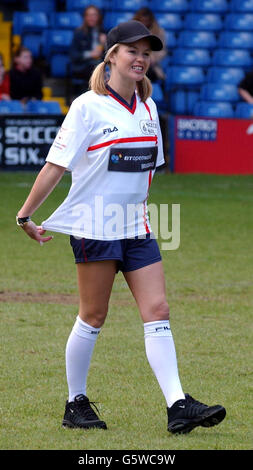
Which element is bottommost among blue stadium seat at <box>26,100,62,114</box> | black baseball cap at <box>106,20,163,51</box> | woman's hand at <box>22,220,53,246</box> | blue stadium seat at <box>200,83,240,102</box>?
blue stadium seat at <box>200,83,240,102</box>

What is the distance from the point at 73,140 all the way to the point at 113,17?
53.9ft

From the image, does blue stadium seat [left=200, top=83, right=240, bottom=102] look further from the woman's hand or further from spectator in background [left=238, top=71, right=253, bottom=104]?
the woman's hand

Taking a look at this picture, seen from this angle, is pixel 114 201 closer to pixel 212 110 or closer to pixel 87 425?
pixel 87 425

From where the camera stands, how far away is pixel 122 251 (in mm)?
5117

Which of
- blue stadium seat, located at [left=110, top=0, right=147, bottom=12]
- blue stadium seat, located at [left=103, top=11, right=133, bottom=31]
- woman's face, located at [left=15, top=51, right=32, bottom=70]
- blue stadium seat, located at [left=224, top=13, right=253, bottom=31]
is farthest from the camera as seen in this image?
blue stadium seat, located at [left=224, top=13, right=253, bottom=31]

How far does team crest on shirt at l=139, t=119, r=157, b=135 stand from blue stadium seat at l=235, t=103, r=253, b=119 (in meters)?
14.9

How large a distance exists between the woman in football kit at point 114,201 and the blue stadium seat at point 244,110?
1502cm

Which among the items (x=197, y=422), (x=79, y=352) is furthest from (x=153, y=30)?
(x=197, y=422)

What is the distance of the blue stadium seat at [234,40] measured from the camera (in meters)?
22.1

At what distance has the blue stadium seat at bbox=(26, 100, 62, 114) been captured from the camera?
17844 mm

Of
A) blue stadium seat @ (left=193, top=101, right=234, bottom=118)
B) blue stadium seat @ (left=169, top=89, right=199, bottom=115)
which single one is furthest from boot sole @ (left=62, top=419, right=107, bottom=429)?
blue stadium seat @ (left=169, top=89, right=199, bottom=115)

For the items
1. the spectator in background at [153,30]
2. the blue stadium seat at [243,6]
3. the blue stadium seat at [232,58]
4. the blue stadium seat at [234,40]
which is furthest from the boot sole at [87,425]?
the blue stadium seat at [243,6]

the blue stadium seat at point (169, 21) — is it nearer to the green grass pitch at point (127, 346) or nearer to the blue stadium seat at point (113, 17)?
the blue stadium seat at point (113, 17)
